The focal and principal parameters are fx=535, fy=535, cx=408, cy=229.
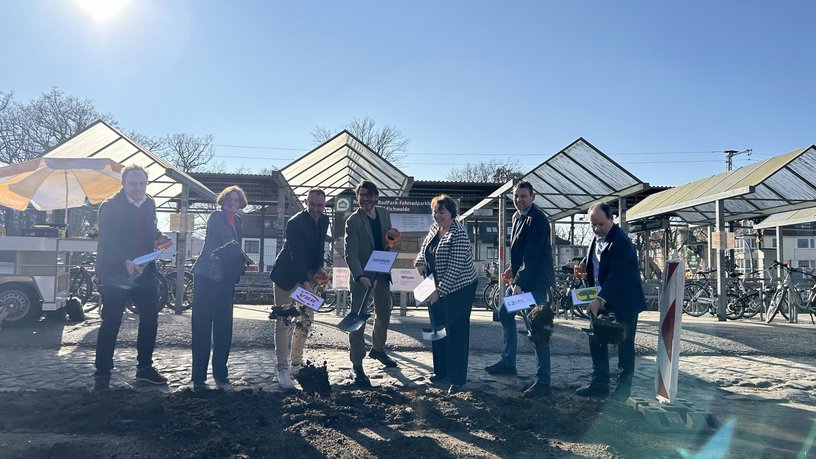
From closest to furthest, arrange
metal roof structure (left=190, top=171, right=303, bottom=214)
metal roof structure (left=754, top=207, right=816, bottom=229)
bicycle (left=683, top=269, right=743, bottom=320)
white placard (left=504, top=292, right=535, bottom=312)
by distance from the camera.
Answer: white placard (left=504, top=292, right=535, bottom=312) → bicycle (left=683, top=269, right=743, bottom=320) → metal roof structure (left=754, top=207, right=816, bottom=229) → metal roof structure (left=190, top=171, right=303, bottom=214)

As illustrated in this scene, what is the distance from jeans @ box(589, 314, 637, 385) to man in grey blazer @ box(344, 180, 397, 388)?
2006 millimetres

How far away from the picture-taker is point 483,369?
18.7 feet

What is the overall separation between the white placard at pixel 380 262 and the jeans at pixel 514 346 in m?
1.19

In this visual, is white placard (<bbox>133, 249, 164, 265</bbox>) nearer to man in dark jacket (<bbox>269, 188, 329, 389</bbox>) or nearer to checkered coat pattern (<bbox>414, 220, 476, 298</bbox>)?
man in dark jacket (<bbox>269, 188, 329, 389</bbox>)

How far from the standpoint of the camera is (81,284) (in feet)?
35.2

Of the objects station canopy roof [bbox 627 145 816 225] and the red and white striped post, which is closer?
the red and white striped post

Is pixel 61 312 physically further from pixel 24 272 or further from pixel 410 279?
pixel 410 279

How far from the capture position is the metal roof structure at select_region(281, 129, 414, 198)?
37.9 feet

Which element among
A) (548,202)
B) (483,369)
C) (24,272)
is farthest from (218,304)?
(548,202)

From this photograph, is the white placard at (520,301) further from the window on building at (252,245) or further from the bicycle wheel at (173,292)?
the window on building at (252,245)

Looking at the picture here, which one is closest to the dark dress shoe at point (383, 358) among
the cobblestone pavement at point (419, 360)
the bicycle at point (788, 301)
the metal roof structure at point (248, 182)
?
the cobblestone pavement at point (419, 360)

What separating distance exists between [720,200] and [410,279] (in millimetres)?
6830

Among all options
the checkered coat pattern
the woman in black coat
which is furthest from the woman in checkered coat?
the woman in black coat

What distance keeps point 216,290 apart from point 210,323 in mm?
307
